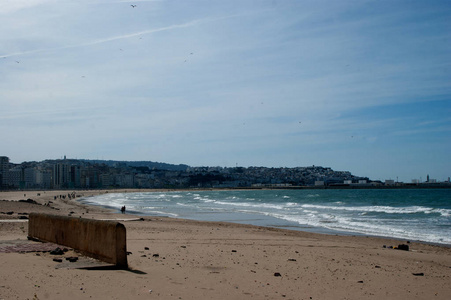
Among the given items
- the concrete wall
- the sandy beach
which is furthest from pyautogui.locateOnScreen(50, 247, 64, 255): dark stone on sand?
the concrete wall

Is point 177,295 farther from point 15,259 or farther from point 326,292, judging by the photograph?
point 15,259

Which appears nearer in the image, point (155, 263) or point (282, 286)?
Result: point (282, 286)

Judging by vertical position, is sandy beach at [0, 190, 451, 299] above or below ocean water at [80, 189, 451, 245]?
above

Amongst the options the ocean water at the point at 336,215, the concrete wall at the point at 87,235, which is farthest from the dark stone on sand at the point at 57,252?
the ocean water at the point at 336,215

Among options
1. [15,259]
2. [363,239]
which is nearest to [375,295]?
[15,259]

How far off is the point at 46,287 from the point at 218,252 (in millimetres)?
5594

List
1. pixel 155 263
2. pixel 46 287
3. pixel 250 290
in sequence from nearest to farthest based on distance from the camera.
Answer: pixel 46 287, pixel 250 290, pixel 155 263

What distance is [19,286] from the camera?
6.76 meters

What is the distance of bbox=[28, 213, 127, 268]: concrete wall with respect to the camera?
8.35 metres

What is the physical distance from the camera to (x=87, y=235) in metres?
9.34

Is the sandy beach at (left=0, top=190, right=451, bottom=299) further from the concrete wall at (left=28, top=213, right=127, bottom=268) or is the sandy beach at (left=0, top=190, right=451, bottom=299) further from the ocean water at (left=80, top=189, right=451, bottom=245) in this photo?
the ocean water at (left=80, top=189, right=451, bottom=245)

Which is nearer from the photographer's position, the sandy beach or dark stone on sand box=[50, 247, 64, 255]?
the sandy beach

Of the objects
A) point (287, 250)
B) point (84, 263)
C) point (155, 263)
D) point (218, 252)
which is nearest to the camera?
point (84, 263)

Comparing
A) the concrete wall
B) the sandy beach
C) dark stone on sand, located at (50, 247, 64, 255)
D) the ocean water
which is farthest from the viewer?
the ocean water
